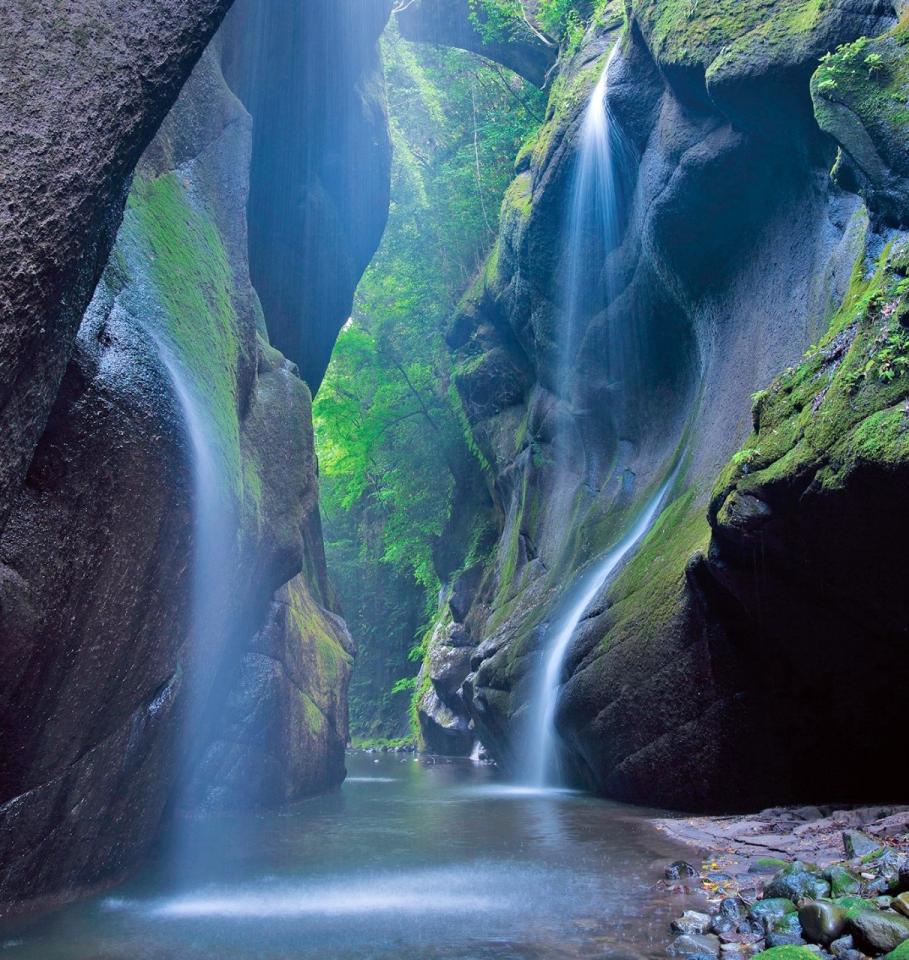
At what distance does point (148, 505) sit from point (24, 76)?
252cm

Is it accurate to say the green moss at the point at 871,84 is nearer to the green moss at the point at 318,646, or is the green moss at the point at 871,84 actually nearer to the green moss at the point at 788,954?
the green moss at the point at 788,954

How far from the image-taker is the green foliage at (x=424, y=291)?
21.3 metres

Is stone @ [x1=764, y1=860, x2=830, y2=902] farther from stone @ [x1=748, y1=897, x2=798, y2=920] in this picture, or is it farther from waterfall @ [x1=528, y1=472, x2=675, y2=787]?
waterfall @ [x1=528, y1=472, x2=675, y2=787]

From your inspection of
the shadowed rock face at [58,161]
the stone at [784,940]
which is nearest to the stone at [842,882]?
the stone at [784,940]

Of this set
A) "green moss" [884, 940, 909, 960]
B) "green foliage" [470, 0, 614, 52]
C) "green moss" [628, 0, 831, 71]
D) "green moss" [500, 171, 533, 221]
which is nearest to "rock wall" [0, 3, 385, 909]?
"green moss" [884, 940, 909, 960]

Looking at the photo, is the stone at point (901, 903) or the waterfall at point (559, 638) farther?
the waterfall at point (559, 638)

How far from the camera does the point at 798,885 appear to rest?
4230 millimetres

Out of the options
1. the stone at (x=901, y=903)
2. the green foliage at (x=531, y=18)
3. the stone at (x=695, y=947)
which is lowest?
the stone at (x=695, y=947)

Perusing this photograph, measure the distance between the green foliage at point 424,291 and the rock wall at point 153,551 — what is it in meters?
12.0

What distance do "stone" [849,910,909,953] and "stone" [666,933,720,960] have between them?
0.64 metres

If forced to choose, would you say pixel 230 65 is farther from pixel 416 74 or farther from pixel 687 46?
pixel 416 74

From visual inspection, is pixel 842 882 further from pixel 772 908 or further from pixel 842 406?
pixel 842 406

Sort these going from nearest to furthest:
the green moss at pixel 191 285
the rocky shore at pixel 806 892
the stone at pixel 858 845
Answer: the rocky shore at pixel 806 892, the stone at pixel 858 845, the green moss at pixel 191 285

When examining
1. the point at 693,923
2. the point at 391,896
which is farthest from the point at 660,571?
the point at 693,923
